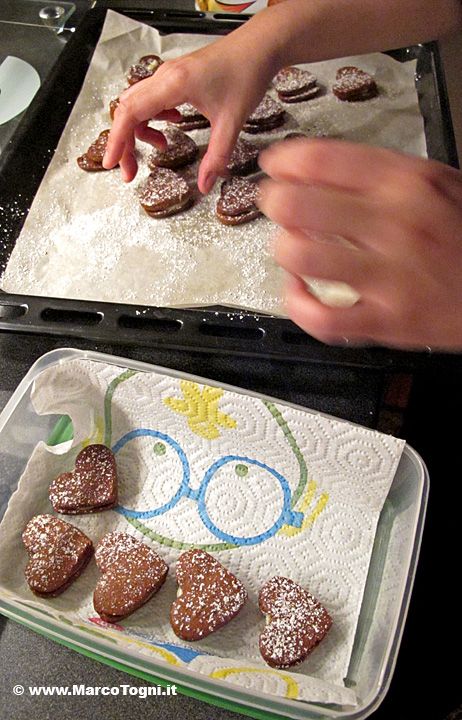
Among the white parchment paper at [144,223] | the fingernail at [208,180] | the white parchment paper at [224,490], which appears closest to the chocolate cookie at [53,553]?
the white parchment paper at [224,490]

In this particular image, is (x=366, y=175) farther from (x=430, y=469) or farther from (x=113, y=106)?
(x=113, y=106)

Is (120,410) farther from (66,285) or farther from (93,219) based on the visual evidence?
(93,219)

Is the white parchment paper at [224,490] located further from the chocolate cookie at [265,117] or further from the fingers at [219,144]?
the chocolate cookie at [265,117]

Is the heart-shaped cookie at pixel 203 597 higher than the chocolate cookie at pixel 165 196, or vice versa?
the chocolate cookie at pixel 165 196

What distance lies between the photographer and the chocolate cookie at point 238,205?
103 centimetres

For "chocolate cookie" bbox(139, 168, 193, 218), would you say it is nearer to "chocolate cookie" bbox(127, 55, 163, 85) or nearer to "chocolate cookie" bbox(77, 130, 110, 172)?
"chocolate cookie" bbox(77, 130, 110, 172)

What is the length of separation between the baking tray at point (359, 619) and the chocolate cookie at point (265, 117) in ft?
2.08

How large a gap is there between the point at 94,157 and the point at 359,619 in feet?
2.93

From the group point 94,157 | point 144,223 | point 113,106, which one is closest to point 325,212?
point 144,223

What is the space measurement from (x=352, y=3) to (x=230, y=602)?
0.96 meters

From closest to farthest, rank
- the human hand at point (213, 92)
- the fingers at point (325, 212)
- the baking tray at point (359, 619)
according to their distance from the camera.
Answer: the fingers at point (325, 212)
the baking tray at point (359, 619)
the human hand at point (213, 92)

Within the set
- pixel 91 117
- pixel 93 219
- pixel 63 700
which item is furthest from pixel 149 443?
pixel 91 117

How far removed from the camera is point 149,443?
79 cm

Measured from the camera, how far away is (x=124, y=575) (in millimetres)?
663
